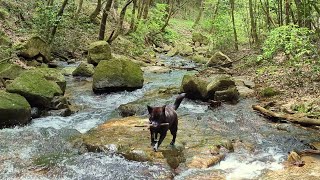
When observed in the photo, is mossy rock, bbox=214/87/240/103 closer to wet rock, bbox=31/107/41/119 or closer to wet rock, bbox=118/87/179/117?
wet rock, bbox=118/87/179/117

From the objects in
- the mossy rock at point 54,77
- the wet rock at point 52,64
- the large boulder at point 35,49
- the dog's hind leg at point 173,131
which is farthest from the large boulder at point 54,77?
the dog's hind leg at point 173,131

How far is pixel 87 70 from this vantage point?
55.3 feet

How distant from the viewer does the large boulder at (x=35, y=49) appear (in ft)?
56.3

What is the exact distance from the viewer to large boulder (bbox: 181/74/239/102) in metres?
12.7

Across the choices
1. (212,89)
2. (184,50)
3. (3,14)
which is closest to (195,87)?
(212,89)

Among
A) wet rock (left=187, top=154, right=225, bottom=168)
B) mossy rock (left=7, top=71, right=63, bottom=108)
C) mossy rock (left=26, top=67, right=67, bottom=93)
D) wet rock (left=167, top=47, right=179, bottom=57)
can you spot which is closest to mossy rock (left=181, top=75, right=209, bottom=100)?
mossy rock (left=26, top=67, right=67, bottom=93)

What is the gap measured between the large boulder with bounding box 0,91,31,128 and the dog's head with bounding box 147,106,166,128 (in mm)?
4494

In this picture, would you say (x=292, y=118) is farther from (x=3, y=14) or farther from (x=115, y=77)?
(x=3, y=14)

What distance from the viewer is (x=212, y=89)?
12930mm

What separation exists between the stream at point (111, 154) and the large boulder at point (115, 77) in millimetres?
683

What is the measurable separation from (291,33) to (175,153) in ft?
18.3

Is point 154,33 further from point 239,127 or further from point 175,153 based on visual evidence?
point 175,153

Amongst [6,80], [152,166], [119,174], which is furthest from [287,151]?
[6,80]

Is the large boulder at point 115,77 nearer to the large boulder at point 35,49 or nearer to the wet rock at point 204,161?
the large boulder at point 35,49
